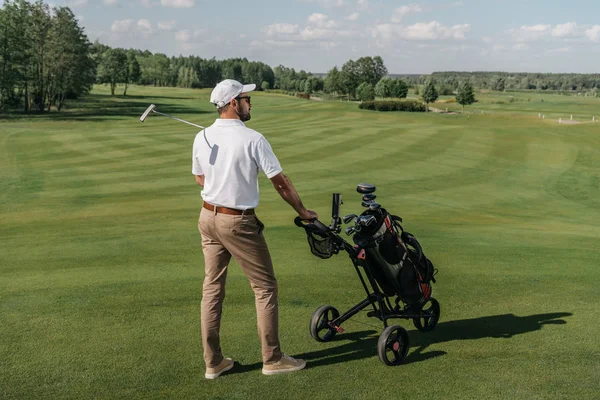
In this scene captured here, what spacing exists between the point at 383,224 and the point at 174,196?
38.8ft

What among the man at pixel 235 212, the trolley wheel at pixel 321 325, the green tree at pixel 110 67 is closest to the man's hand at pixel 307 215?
the man at pixel 235 212

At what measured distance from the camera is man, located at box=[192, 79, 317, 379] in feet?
13.5

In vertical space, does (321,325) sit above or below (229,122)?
below

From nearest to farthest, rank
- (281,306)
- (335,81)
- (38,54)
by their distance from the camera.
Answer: (281,306) < (38,54) < (335,81)

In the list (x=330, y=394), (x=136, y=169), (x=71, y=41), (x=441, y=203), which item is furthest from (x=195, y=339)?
(x=71, y=41)

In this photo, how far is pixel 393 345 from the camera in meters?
4.60

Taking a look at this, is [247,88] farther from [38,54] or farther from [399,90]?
[399,90]

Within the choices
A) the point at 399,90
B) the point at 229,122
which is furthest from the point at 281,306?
the point at 399,90

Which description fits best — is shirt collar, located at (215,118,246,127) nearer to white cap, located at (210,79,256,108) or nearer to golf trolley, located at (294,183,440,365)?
white cap, located at (210,79,256,108)

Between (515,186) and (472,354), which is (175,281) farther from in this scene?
(515,186)

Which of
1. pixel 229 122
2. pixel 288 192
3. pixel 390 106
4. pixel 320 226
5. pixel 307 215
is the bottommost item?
pixel 320 226

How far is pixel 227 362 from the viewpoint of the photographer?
14.3 ft

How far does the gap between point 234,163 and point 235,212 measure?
1.25 ft

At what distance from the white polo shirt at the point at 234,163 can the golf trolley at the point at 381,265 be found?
0.57 meters
